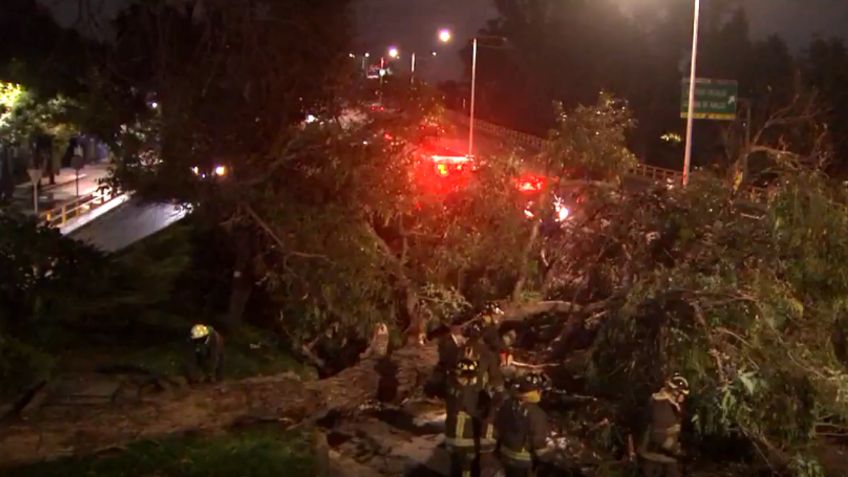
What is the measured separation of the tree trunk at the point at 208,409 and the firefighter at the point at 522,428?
263 centimetres

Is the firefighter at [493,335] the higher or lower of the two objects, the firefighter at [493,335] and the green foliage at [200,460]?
the higher

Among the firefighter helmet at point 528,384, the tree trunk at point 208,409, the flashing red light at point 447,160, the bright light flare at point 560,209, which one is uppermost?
the flashing red light at point 447,160

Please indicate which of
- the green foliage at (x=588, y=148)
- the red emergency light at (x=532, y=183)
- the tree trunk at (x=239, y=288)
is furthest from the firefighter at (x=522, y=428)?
the tree trunk at (x=239, y=288)

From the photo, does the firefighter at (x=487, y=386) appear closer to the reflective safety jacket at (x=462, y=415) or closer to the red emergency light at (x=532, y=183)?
the reflective safety jacket at (x=462, y=415)

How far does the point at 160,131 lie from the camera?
1019 centimetres

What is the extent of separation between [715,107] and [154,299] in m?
17.6

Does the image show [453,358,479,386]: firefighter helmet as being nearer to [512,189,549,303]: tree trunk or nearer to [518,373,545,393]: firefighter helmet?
[518,373,545,393]: firefighter helmet

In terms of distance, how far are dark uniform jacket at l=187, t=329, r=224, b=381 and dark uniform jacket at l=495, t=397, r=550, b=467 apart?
366 centimetres

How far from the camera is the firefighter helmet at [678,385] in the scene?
7059 millimetres

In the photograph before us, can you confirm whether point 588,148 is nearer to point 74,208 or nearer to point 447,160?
point 447,160

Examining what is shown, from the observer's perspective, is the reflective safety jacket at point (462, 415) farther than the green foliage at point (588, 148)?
No

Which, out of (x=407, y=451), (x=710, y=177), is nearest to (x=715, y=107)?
(x=710, y=177)

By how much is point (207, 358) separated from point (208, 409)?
1.20 m

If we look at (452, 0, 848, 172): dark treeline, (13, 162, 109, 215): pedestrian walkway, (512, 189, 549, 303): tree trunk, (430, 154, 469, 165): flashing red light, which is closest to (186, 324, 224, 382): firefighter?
(512, 189, 549, 303): tree trunk
